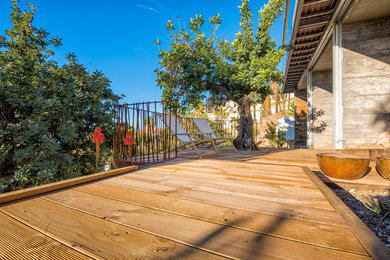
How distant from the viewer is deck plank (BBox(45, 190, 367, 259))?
0.67 m

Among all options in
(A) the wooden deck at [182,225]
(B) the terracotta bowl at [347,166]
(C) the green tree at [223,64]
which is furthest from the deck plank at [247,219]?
(C) the green tree at [223,64]

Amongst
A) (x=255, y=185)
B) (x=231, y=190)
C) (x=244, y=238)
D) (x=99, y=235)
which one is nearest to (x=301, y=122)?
(x=255, y=185)

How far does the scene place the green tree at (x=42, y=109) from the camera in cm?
371

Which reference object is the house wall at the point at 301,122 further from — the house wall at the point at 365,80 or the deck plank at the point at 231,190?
the deck plank at the point at 231,190

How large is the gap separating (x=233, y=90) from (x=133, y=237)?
5788 mm

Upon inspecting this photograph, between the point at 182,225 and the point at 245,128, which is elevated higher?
the point at 245,128

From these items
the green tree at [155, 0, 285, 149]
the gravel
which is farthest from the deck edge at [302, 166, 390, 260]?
the green tree at [155, 0, 285, 149]

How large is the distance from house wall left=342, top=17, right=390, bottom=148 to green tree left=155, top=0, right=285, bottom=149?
Result: 1587mm

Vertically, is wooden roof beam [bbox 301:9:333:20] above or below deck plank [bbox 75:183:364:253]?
above

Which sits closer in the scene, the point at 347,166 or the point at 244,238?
the point at 244,238

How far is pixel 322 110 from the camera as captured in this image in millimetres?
6727

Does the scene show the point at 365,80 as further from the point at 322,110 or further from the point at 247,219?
the point at 247,219

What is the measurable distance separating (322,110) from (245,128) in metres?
3.39

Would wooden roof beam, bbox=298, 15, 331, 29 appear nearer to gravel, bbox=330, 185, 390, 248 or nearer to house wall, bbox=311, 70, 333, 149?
house wall, bbox=311, 70, 333, 149
